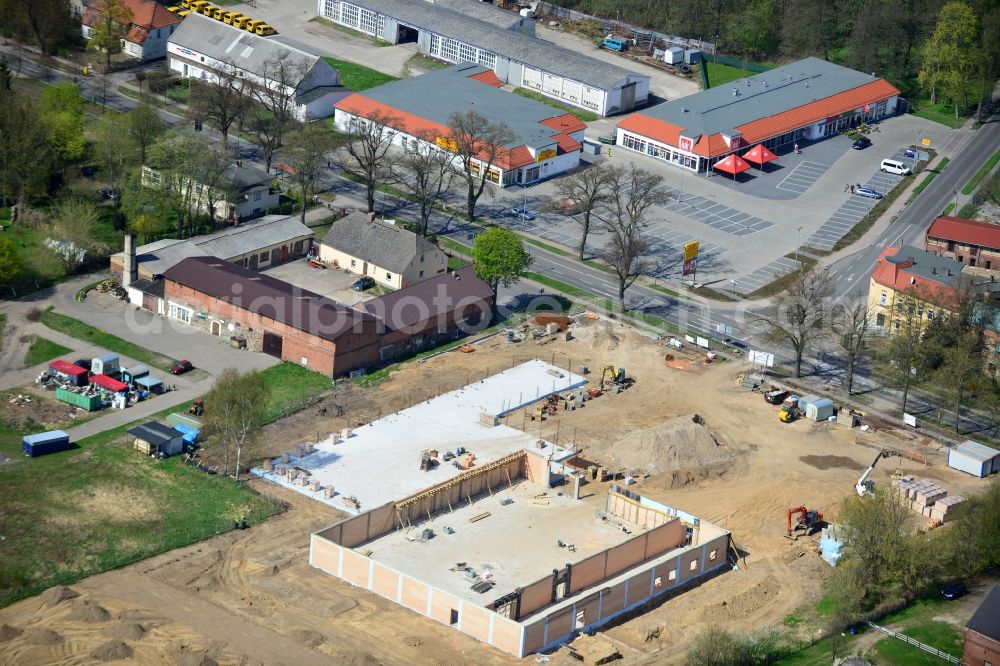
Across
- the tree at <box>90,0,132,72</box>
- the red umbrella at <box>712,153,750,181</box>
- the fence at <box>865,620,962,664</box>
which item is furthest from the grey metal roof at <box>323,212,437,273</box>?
the fence at <box>865,620,962,664</box>

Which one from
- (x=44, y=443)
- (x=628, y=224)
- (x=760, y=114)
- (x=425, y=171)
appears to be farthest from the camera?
(x=760, y=114)

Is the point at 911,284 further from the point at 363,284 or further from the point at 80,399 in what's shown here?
the point at 80,399

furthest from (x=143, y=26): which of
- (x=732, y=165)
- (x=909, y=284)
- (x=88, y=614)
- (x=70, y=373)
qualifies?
(x=88, y=614)

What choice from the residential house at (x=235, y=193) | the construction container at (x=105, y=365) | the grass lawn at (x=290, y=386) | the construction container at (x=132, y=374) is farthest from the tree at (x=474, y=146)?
the construction container at (x=105, y=365)

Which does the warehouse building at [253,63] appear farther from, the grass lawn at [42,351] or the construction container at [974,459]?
the construction container at [974,459]

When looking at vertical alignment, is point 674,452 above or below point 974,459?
below

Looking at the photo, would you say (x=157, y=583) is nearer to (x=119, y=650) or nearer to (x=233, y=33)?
(x=119, y=650)

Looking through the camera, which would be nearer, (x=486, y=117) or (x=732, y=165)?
(x=486, y=117)
